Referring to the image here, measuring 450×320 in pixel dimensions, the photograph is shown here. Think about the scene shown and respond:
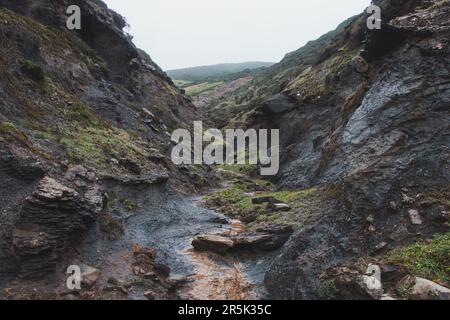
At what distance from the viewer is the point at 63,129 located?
22.5 m

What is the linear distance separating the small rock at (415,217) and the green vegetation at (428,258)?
87 centimetres

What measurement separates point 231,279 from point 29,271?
6885 millimetres

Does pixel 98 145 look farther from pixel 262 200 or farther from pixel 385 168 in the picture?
pixel 385 168

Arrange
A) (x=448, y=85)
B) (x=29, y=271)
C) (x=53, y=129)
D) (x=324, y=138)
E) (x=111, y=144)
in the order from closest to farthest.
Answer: (x=29, y=271), (x=448, y=85), (x=53, y=129), (x=111, y=144), (x=324, y=138)

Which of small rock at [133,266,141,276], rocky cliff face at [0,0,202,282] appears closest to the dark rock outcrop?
rocky cliff face at [0,0,202,282]

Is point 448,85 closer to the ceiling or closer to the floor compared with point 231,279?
closer to the ceiling

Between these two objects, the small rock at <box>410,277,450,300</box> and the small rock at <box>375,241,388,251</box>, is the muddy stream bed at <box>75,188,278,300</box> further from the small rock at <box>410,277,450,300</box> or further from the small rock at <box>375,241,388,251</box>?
the small rock at <box>410,277,450,300</box>

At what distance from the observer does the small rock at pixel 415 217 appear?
12.6 m

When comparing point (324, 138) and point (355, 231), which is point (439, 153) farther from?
point (324, 138)

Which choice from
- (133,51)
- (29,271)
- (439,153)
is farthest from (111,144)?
(133,51)

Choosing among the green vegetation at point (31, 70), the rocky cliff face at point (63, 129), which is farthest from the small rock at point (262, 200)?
the green vegetation at point (31, 70)

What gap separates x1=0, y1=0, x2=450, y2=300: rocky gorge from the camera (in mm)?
12258

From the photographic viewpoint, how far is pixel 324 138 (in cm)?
3025

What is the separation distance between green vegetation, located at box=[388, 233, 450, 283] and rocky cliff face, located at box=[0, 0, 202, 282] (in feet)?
35.8
